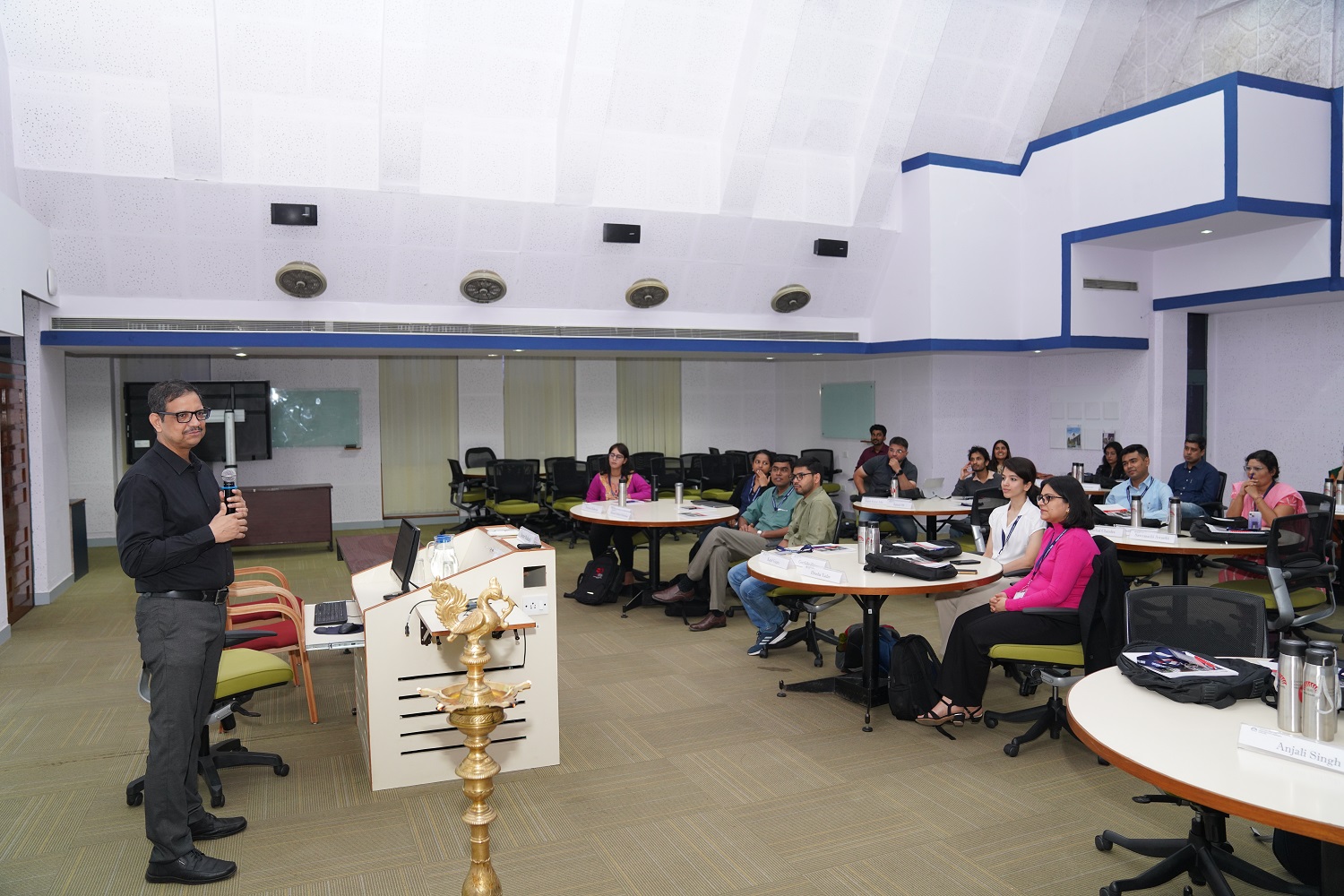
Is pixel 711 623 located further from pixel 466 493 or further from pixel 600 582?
pixel 466 493

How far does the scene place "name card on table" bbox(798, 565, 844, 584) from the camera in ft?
15.5

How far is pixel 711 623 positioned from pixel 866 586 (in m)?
2.58

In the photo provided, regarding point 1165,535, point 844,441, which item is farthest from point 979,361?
point 1165,535

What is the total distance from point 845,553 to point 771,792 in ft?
6.11

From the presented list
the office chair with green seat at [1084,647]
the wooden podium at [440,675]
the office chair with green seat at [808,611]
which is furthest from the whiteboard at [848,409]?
the wooden podium at [440,675]

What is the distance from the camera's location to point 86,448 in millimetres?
11484

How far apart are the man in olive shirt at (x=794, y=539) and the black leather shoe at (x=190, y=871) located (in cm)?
361

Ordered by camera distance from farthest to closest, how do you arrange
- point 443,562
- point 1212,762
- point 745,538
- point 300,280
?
point 300,280 → point 745,538 → point 443,562 → point 1212,762

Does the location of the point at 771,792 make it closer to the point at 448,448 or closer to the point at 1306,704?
the point at 1306,704

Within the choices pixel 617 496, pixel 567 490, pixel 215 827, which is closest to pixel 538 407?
pixel 567 490

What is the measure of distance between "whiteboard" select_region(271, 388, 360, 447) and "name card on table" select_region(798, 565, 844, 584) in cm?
921

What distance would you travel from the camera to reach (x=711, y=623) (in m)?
7.08

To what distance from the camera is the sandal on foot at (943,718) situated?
4777 millimetres

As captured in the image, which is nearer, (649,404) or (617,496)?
(617,496)
